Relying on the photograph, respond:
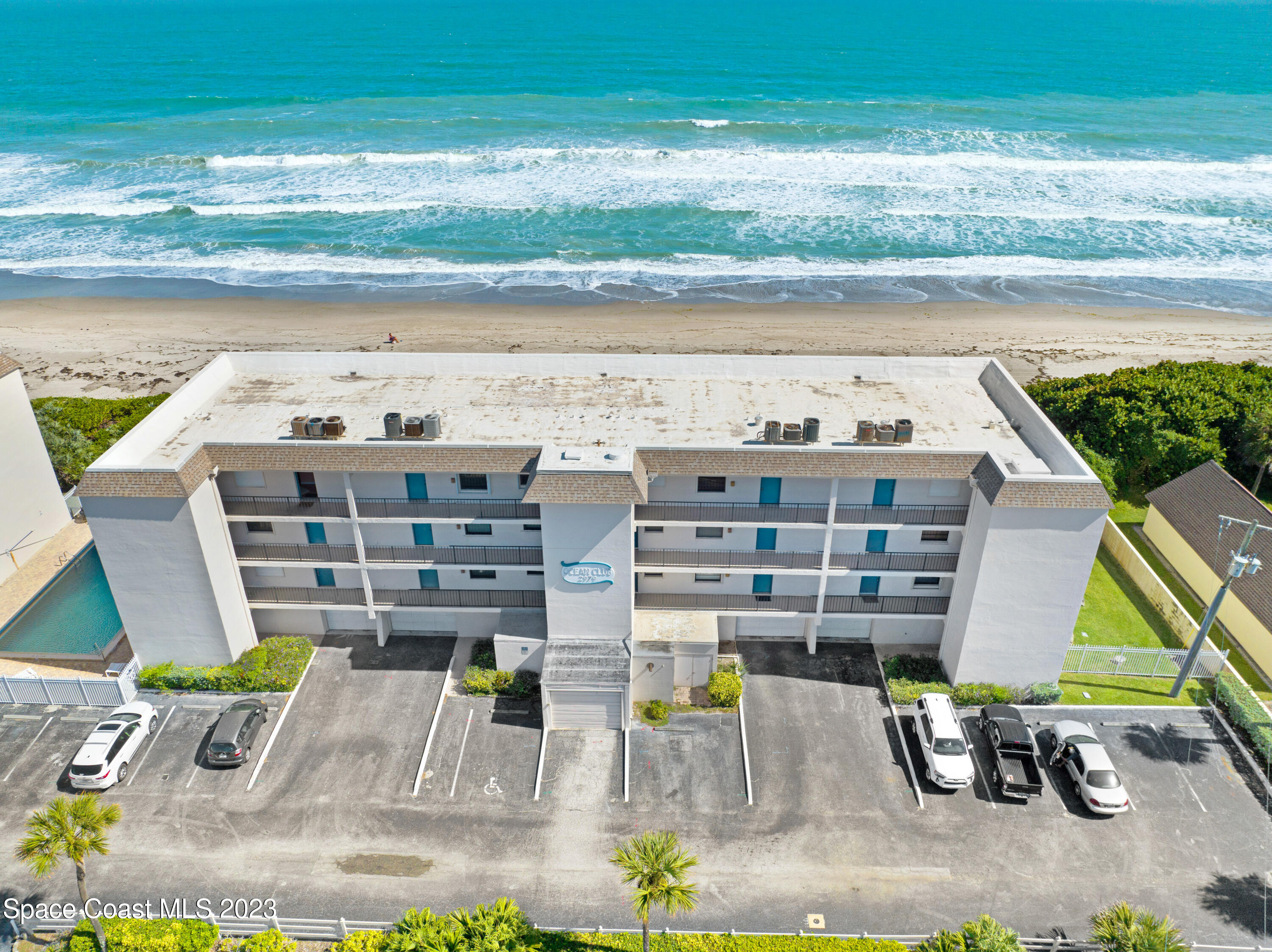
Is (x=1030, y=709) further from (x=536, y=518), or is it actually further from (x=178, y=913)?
(x=178, y=913)

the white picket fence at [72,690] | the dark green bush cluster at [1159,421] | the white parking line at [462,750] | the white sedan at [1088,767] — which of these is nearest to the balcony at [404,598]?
the white parking line at [462,750]

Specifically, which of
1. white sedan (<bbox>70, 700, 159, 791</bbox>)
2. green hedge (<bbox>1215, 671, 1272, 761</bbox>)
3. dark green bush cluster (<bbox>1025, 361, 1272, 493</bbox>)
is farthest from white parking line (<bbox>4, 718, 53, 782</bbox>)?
dark green bush cluster (<bbox>1025, 361, 1272, 493</bbox>)

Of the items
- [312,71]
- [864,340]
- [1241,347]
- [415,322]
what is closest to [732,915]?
[864,340]

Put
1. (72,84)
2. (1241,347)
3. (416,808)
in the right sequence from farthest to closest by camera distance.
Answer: (72,84), (1241,347), (416,808)

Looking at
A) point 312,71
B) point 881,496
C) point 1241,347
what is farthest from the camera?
point 312,71

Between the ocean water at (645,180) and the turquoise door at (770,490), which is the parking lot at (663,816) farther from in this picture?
the ocean water at (645,180)

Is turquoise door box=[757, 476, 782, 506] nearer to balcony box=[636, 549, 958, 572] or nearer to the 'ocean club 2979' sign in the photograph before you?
balcony box=[636, 549, 958, 572]

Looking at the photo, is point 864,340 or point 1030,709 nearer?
point 1030,709

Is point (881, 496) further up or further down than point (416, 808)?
further up
